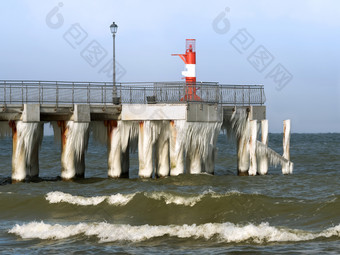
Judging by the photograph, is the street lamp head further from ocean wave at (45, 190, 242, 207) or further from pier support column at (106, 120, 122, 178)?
ocean wave at (45, 190, 242, 207)

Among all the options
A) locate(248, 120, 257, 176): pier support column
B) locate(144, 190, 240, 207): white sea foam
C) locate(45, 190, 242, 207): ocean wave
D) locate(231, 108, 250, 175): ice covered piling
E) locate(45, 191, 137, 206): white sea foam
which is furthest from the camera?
locate(231, 108, 250, 175): ice covered piling

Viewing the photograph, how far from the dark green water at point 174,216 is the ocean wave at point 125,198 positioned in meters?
0.04

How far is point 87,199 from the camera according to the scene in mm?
27281

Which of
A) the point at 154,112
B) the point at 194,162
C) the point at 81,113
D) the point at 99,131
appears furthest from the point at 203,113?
the point at 99,131

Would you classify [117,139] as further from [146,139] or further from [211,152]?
[211,152]

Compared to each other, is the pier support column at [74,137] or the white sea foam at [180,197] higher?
the pier support column at [74,137]

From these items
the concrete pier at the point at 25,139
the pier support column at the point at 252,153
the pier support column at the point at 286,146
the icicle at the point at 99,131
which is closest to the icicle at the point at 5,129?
the concrete pier at the point at 25,139

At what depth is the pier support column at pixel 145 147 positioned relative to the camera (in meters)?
Result: 32.8

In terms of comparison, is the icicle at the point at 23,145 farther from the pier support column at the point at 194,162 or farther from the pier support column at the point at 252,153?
the pier support column at the point at 252,153

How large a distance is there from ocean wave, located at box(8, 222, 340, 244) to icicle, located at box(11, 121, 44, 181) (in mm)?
9690

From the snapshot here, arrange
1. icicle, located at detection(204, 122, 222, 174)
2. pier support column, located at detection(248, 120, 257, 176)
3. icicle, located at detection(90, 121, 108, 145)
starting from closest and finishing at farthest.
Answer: icicle, located at detection(204, 122, 222, 174) < icicle, located at detection(90, 121, 108, 145) < pier support column, located at detection(248, 120, 257, 176)

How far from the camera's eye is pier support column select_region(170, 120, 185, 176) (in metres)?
31.9

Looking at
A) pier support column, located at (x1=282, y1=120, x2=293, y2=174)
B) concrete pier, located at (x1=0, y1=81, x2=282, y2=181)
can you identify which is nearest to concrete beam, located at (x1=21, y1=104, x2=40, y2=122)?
concrete pier, located at (x1=0, y1=81, x2=282, y2=181)

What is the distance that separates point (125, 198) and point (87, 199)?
1428 mm
